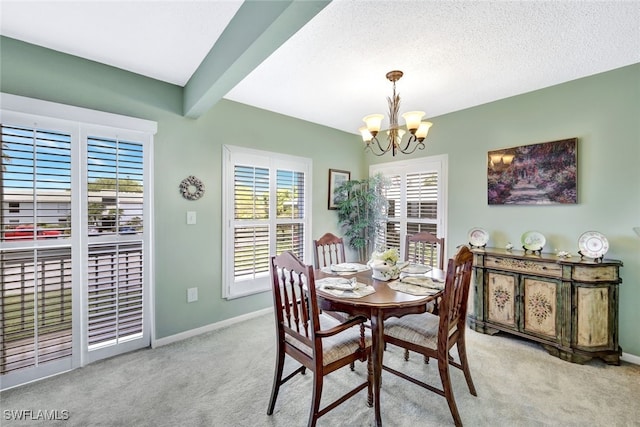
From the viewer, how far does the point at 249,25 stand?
163 centimetres

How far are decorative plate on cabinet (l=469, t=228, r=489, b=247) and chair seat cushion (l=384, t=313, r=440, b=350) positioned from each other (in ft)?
4.84

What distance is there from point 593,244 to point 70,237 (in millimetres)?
4427

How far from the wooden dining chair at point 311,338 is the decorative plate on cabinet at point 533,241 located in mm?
2079

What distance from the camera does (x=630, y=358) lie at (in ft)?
7.79

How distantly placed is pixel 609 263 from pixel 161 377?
3.76m

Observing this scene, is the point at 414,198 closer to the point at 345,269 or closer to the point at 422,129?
the point at 422,129

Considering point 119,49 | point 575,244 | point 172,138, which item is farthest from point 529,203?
point 119,49

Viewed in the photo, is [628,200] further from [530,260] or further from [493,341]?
[493,341]

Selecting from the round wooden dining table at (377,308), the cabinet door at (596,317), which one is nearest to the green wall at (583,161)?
the cabinet door at (596,317)

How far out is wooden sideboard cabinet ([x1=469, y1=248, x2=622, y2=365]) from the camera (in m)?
2.34

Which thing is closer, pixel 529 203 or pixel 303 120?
pixel 529 203

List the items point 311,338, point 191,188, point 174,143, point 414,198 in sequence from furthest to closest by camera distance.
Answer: point 414,198 → point 191,188 → point 174,143 → point 311,338

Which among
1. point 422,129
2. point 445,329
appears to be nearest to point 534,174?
point 422,129

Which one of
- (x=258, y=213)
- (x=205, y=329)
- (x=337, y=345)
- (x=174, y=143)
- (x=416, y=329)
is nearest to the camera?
(x=337, y=345)
